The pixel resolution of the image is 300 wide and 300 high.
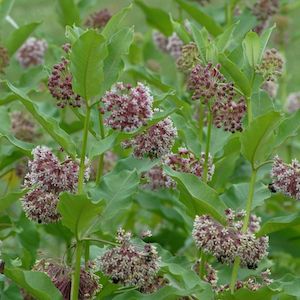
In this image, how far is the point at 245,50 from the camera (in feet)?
10.1

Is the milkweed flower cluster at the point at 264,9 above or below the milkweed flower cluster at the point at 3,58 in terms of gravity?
above

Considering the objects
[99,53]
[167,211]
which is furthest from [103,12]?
[99,53]

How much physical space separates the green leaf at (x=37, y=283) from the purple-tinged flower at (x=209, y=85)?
727mm

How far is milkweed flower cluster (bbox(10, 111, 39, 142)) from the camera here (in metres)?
4.79

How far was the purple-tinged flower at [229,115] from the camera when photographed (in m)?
3.09

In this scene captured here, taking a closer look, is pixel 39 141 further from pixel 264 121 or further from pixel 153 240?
pixel 264 121

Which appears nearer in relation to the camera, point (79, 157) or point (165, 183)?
point (79, 157)

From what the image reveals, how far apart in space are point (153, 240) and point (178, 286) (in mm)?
2090

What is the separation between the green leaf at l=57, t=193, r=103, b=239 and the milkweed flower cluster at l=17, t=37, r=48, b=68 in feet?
8.24

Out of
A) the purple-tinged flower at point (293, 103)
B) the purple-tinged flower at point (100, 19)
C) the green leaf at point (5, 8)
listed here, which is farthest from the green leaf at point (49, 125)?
the purple-tinged flower at point (293, 103)

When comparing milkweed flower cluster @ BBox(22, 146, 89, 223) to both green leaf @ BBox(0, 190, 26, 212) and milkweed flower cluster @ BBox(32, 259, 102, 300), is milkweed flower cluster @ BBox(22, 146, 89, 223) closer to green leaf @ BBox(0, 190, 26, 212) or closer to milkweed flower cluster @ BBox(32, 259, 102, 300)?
milkweed flower cluster @ BBox(32, 259, 102, 300)

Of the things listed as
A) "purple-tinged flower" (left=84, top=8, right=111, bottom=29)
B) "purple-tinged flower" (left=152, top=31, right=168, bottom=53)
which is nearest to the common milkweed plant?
"purple-tinged flower" (left=84, top=8, right=111, bottom=29)

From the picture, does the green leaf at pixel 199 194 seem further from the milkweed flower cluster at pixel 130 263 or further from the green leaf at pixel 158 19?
the green leaf at pixel 158 19

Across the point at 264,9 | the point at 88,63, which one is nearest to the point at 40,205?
the point at 88,63
